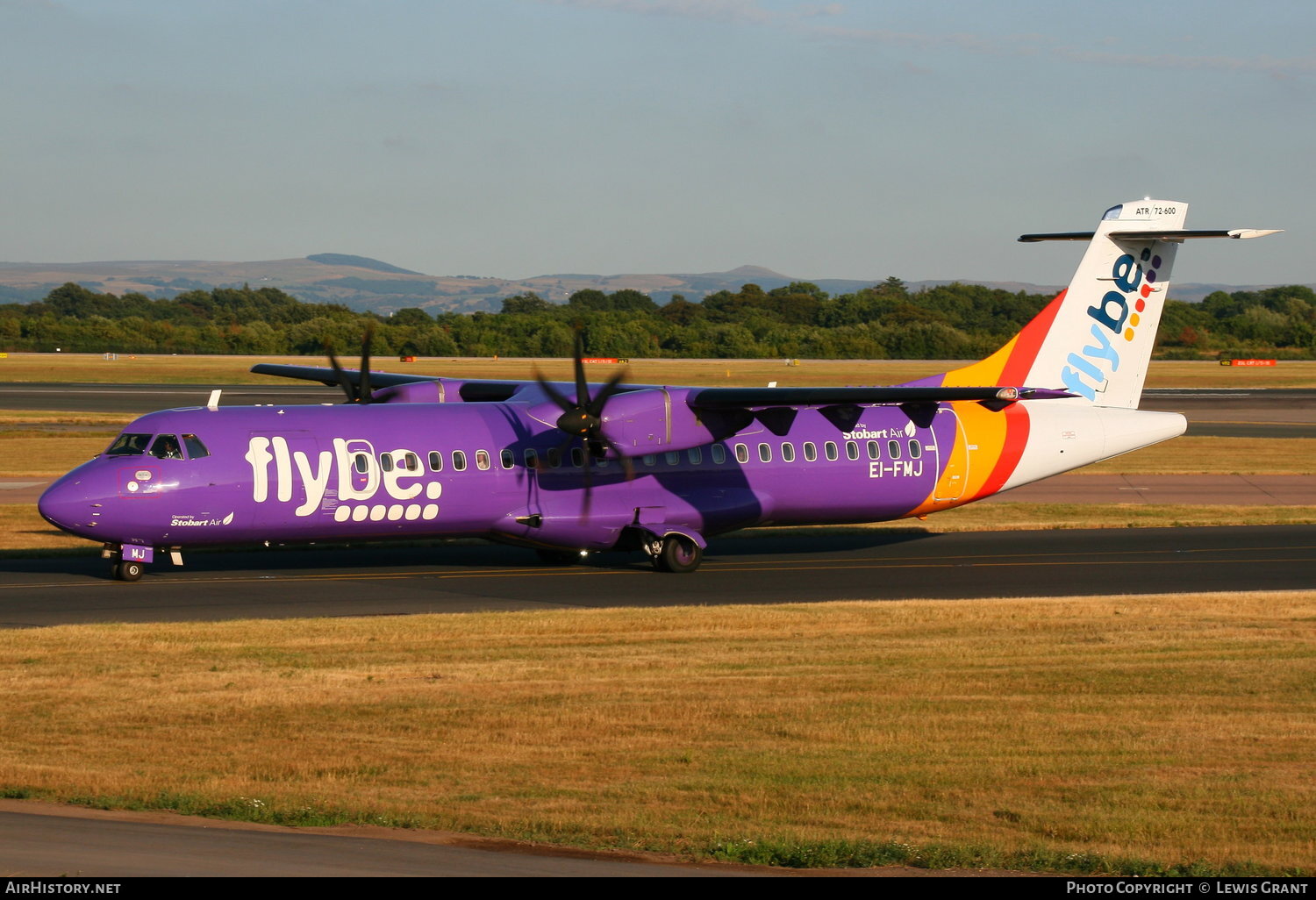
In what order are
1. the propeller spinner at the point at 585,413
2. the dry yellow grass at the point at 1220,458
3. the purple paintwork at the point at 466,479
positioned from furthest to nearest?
the dry yellow grass at the point at 1220,458 < the propeller spinner at the point at 585,413 < the purple paintwork at the point at 466,479

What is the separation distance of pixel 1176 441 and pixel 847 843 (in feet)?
155

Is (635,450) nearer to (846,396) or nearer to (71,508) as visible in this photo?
(846,396)

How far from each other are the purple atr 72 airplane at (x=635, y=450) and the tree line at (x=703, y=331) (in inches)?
3366

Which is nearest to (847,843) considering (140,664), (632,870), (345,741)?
(632,870)

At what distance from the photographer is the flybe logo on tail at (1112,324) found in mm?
28516

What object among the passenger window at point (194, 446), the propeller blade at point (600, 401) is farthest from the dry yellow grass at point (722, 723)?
the passenger window at point (194, 446)

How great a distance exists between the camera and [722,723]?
13602 mm

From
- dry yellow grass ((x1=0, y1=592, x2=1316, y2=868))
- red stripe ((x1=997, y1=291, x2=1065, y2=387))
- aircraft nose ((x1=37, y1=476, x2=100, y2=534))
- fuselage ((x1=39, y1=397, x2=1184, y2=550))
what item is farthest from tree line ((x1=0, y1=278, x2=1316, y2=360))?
dry yellow grass ((x1=0, y1=592, x2=1316, y2=868))

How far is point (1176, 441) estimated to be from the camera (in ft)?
173

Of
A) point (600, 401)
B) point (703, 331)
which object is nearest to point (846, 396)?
point (600, 401)

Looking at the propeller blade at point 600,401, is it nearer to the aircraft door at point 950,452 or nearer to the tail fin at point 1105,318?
the aircraft door at point 950,452

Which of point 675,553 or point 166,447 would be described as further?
point 675,553

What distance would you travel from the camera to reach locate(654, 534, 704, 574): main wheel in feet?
81.5

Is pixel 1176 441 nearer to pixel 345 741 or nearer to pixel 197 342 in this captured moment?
pixel 345 741
